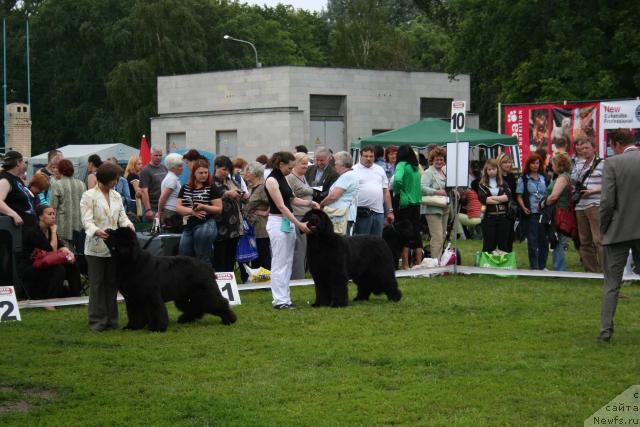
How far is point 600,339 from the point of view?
9.09 metres

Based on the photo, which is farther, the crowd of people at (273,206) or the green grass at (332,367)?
the crowd of people at (273,206)

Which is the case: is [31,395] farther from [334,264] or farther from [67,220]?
[67,220]

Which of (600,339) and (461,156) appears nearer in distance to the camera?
(600,339)

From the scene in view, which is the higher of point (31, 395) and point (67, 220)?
point (67, 220)

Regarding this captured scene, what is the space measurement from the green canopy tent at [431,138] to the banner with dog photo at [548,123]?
325 millimetres

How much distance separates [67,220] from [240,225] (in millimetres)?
2195

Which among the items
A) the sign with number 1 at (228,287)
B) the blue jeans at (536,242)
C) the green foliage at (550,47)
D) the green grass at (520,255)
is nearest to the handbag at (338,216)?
the sign with number 1 at (228,287)

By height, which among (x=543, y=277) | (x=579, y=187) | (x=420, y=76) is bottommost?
(x=543, y=277)

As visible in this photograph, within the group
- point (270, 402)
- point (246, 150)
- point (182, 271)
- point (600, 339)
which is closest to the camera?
point (270, 402)

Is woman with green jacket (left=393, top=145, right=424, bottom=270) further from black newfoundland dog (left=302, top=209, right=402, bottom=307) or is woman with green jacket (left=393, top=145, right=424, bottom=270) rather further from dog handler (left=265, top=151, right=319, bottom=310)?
dog handler (left=265, top=151, right=319, bottom=310)

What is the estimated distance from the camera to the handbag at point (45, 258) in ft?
39.7

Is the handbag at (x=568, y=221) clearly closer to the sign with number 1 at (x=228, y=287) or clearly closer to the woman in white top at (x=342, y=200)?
the woman in white top at (x=342, y=200)

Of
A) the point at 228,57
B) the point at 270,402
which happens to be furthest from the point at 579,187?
the point at 228,57

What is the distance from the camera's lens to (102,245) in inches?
397
